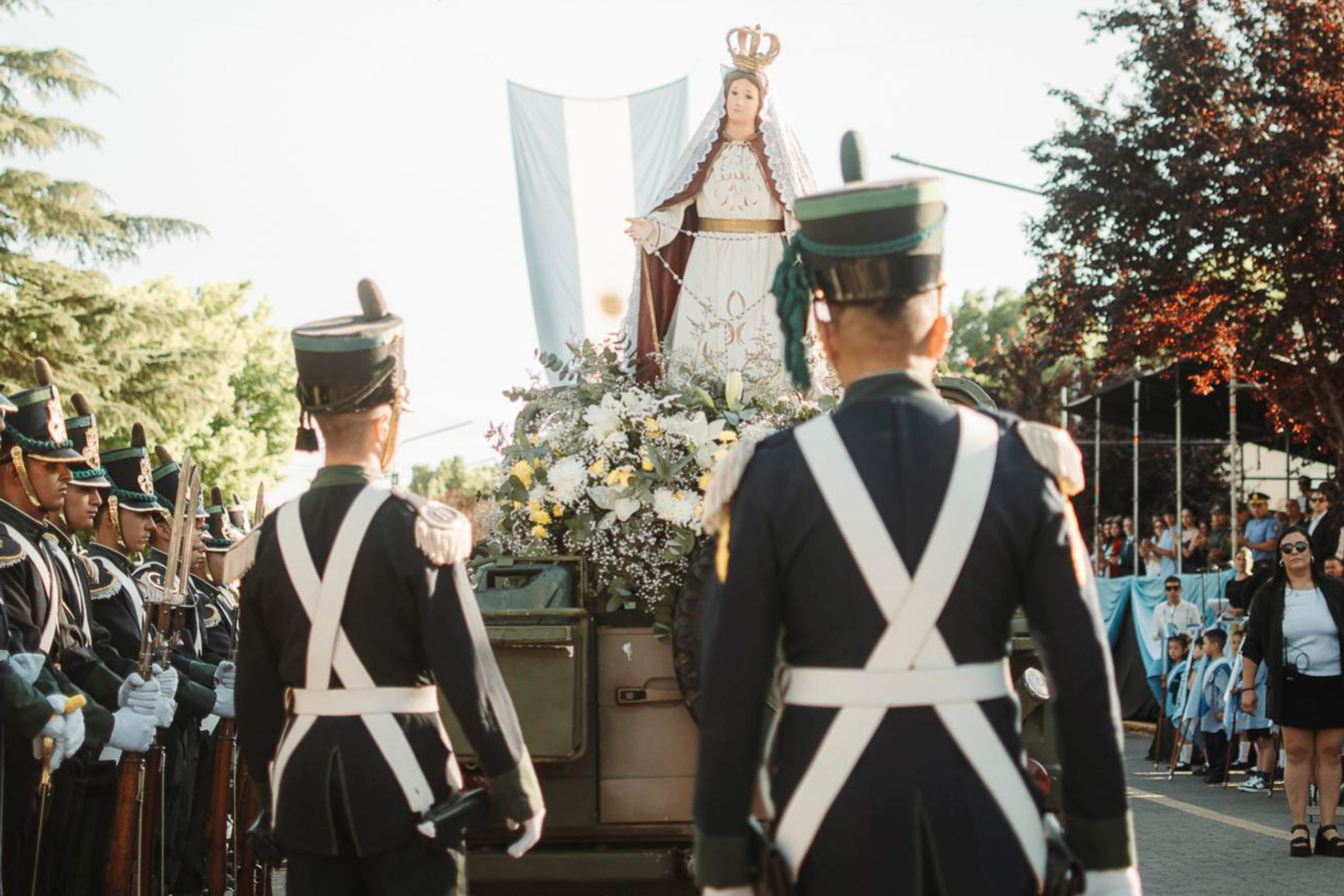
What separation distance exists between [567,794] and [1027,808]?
11.2ft

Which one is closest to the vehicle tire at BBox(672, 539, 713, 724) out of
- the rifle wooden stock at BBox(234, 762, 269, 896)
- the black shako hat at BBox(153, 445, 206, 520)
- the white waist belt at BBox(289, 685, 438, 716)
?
the white waist belt at BBox(289, 685, 438, 716)

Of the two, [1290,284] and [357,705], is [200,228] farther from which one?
[357,705]

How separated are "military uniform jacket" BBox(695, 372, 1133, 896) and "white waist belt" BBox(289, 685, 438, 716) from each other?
122 centimetres

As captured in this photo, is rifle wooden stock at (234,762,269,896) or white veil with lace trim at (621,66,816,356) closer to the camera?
rifle wooden stock at (234,762,269,896)

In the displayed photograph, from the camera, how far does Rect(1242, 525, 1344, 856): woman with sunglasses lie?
1069 centimetres

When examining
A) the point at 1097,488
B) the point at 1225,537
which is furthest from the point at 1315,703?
the point at 1097,488

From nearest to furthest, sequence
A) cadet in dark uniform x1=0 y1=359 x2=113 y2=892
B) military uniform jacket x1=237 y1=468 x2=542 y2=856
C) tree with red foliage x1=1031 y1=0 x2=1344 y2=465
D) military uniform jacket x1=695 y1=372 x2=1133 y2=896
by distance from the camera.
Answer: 1. military uniform jacket x1=695 y1=372 x2=1133 y2=896
2. military uniform jacket x1=237 y1=468 x2=542 y2=856
3. cadet in dark uniform x1=0 y1=359 x2=113 y2=892
4. tree with red foliage x1=1031 y1=0 x2=1344 y2=465

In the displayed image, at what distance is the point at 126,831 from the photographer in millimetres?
6773

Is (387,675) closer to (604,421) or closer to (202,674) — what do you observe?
(604,421)

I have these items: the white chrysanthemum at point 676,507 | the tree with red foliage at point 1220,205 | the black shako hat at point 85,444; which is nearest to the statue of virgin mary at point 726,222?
the white chrysanthemum at point 676,507

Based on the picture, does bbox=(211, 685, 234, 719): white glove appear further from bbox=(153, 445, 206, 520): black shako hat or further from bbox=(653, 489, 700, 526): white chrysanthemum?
bbox=(653, 489, 700, 526): white chrysanthemum

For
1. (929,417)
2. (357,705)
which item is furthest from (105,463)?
(929,417)

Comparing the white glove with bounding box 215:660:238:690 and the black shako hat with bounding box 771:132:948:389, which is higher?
the black shako hat with bounding box 771:132:948:389

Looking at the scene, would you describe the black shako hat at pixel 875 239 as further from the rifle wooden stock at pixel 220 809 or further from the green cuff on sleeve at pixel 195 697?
the green cuff on sleeve at pixel 195 697
